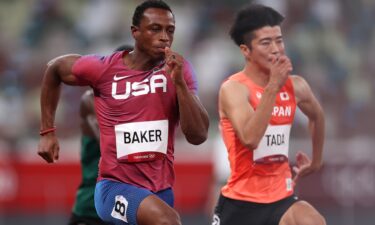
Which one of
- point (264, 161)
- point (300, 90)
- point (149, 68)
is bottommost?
point (264, 161)

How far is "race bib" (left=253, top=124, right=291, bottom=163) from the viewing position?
7617 mm

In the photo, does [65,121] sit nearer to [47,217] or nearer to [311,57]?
[47,217]

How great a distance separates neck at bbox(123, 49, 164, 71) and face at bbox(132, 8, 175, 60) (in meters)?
0.10

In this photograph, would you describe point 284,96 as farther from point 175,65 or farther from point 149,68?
point 175,65

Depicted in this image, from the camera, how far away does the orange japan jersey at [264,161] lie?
7.64 metres

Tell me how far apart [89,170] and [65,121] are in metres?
5.72

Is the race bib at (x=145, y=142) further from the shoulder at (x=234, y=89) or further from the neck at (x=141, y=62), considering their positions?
the shoulder at (x=234, y=89)

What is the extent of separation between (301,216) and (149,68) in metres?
1.54

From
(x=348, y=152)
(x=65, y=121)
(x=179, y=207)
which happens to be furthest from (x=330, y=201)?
(x=65, y=121)

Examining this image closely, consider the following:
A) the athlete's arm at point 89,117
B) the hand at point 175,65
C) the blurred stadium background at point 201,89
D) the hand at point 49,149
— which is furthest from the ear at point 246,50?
the blurred stadium background at point 201,89

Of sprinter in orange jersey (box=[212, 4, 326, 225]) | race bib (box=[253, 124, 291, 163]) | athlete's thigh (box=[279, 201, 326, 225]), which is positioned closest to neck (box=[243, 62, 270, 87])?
sprinter in orange jersey (box=[212, 4, 326, 225])

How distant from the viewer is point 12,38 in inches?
615

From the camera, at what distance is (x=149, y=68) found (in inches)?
284

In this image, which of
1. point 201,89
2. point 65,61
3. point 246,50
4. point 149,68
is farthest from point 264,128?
point 201,89
